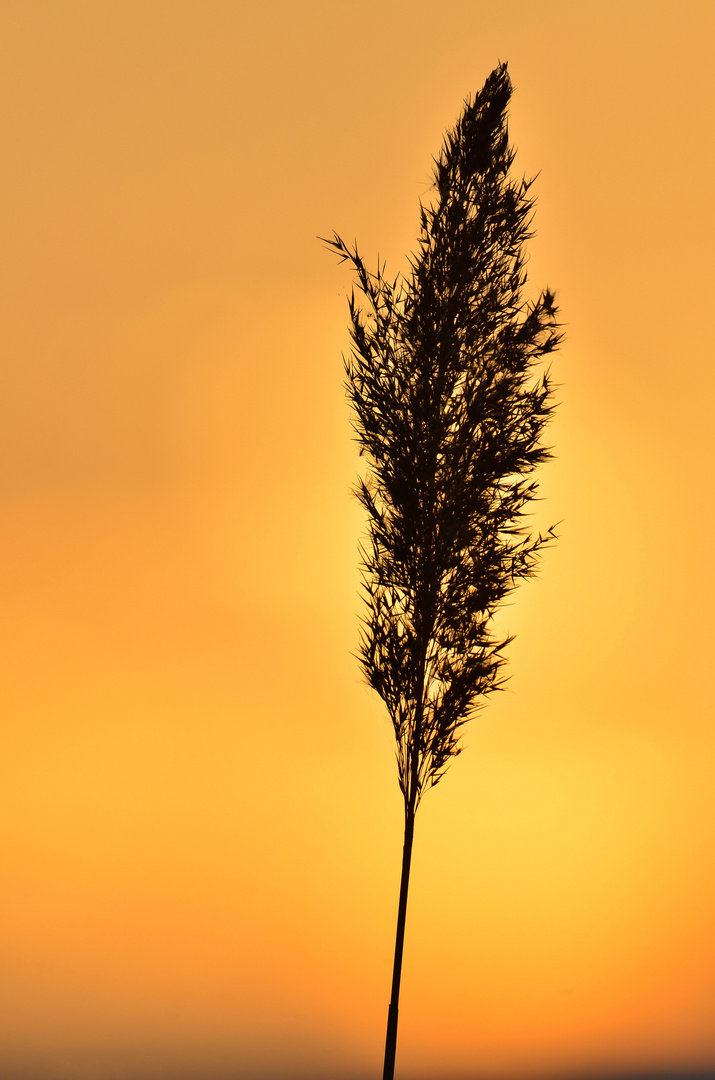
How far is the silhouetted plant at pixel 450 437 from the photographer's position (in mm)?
9992

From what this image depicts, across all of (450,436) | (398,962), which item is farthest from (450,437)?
(398,962)

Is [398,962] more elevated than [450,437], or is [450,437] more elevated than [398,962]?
[450,437]

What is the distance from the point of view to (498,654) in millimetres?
10188

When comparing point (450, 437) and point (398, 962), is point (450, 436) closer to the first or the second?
point (450, 437)

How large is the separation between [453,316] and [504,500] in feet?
5.46

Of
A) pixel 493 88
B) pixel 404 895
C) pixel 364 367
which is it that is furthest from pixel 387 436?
pixel 404 895

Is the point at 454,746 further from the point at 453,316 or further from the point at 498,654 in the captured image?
the point at 453,316

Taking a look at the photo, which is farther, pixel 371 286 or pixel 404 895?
pixel 371 286

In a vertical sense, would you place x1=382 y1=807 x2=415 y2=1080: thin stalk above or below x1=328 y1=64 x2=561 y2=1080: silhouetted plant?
below

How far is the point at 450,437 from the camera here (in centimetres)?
1010

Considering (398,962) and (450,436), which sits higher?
(450,436)

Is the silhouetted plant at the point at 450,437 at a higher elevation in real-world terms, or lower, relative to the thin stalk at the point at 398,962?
higher

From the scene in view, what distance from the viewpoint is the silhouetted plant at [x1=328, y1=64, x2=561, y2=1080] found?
32.8 feet

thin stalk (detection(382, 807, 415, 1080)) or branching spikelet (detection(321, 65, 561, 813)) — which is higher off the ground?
branching spikelet (detection(321, 65, 561, 813))
